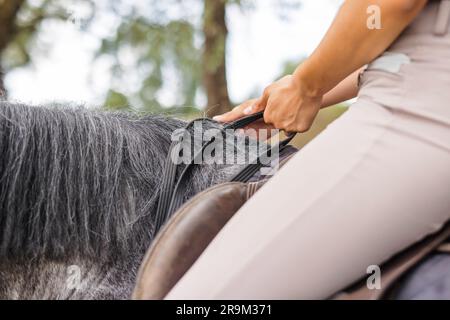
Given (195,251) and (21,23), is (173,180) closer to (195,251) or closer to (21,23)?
(195,251)

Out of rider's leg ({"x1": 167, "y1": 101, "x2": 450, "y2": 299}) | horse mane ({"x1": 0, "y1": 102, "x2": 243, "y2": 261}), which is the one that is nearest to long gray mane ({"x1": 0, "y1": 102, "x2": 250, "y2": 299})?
horse mane ({"x1": 0, "y1": 102, "x2": 243, "y2": 261})

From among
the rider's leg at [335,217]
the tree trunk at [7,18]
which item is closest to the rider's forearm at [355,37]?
the rider's leg at [335,217]

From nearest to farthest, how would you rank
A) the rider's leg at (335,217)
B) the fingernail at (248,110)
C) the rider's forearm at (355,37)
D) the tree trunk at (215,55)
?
the rider's leg at (335,217) < the rider's forearm at (355,37) < the fingernail at (248,110) < the tree trunk at (215,55)

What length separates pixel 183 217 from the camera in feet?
2.88

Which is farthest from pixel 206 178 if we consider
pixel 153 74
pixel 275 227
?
pixel 153 74

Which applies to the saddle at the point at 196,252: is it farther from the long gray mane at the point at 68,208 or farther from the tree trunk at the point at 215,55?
the tree trunk at the point at 215,55

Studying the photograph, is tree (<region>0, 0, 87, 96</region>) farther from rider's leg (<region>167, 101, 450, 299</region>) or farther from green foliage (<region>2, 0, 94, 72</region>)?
rider's leg (<region>167, 101, 450, 299</region>)

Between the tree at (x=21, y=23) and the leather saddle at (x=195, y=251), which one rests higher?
the tree at (x=21, y=23)

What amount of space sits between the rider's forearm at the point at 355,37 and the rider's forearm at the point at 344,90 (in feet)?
0.86

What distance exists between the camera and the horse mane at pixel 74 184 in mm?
987

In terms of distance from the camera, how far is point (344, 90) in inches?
52.1

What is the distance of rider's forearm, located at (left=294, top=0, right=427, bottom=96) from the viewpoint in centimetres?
88

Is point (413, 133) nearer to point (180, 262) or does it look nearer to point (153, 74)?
point (180, 262)
